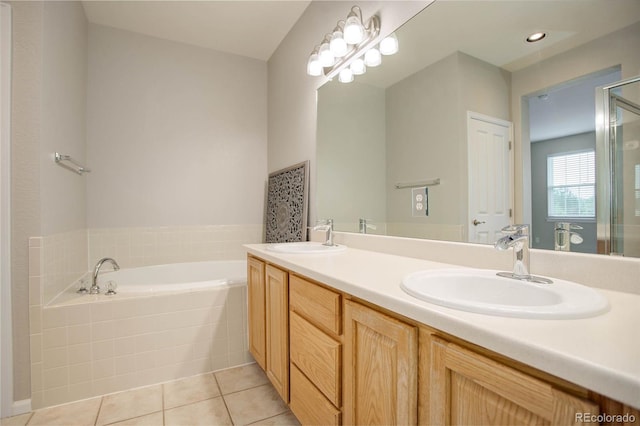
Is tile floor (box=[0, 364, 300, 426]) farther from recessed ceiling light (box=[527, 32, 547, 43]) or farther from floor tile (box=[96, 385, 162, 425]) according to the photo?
recessed ceiling light (box=[527, 32, 547, 43])

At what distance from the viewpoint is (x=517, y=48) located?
1000 mm

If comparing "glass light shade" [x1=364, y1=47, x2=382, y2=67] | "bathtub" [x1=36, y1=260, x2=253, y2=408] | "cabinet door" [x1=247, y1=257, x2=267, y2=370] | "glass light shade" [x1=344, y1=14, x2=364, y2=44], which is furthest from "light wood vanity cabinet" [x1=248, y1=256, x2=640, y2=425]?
"glass light shade" [x1=344, y1=14, x2=364, y2=44]

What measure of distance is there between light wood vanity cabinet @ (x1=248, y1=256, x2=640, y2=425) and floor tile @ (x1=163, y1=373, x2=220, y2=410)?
541 millimetres

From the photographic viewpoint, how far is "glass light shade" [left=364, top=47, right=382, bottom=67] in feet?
5.30

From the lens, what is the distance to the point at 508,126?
102 cm

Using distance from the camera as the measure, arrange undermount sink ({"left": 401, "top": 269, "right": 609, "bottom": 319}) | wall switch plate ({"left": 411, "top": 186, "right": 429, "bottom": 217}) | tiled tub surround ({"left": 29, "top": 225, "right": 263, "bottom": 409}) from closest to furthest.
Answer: undermount sink ({"left": 401, "top": 269, "right": 609, "bottom": 319})
wall switch plate ({"left": 411, "top": 186, "right": 429, "bottom": 217})
tiled tub surround ({"left": 29, "top": 225, "right": 263, "bottom": 409})

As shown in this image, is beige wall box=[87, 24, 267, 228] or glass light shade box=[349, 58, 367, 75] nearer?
glass light shade box=[349, 58, 367, 75]

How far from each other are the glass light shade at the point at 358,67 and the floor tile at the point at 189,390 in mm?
2039

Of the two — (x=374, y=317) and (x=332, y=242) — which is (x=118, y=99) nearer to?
(x=332, y=242)

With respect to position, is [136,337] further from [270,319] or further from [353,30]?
[353,30]

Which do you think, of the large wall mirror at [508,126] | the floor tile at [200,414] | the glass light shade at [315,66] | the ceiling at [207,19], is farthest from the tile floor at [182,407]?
the ceiling at [207,19]

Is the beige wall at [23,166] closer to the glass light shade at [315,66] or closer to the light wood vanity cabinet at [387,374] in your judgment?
the light wood vanity cabinet at [387,374]

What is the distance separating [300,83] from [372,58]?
92 cm

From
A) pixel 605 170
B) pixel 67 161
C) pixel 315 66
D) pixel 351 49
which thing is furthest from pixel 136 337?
pixel 605 170
